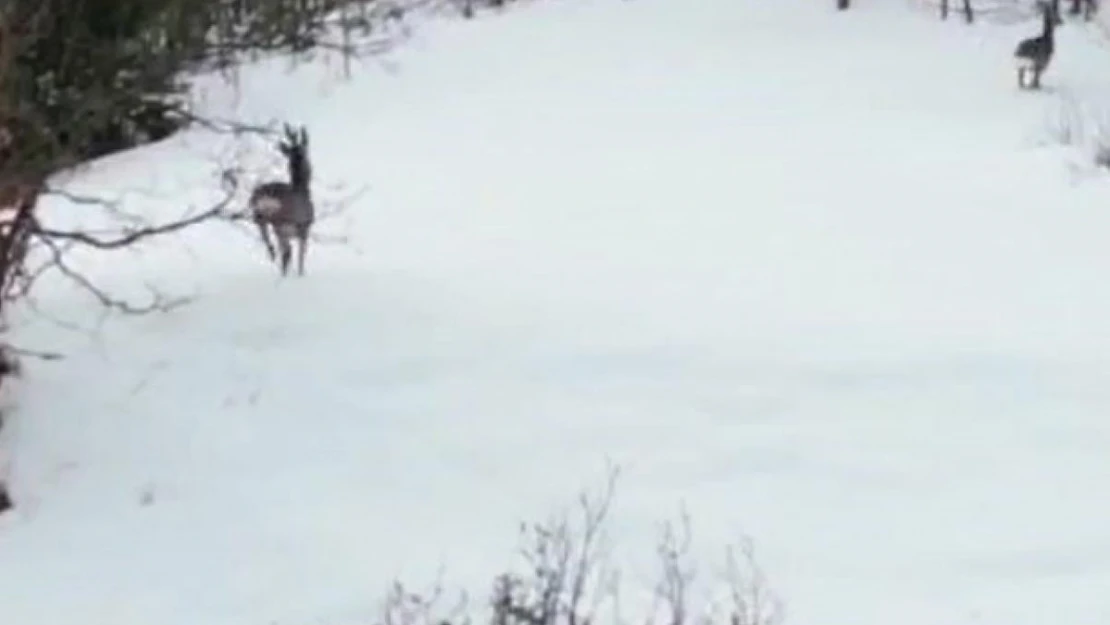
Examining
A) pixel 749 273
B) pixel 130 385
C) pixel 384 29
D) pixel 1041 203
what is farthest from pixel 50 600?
pixel 384 29

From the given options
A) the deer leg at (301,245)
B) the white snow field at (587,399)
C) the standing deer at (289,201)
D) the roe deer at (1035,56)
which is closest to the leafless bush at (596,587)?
the white snow field at (587,399)

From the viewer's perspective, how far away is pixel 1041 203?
1548 centimetres

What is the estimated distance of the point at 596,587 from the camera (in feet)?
26.8

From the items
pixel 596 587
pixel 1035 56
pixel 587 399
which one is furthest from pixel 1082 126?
pixel 596 587

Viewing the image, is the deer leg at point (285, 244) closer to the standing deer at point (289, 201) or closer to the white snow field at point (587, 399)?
the standing deer at point (289, 201)

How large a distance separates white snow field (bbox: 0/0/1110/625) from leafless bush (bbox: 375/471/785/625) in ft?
0.40

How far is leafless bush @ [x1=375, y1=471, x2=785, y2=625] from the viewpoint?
7395 mm

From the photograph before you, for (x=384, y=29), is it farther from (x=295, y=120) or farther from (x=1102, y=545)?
(x=1102, y=545)

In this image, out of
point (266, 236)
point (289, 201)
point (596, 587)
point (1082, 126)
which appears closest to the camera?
point (596, 587)

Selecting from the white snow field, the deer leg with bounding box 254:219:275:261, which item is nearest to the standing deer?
the deer leg with bounding box 254:219:275:261

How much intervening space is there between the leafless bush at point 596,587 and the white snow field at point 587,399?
0.40ft

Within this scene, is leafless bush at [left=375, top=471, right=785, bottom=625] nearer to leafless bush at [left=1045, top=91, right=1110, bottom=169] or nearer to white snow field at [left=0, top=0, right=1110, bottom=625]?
white snow field at [left=0, top=0, right=1110, bottom=625]

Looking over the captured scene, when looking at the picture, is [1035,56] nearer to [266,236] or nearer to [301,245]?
[301,245]

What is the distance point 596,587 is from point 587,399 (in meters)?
2.44
